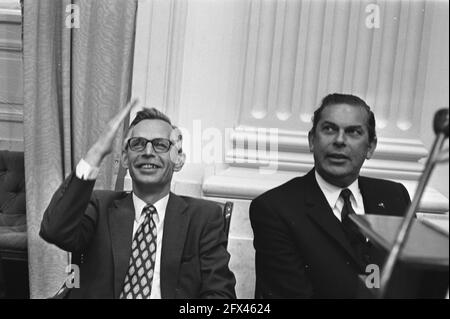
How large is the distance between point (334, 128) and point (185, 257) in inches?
28.6

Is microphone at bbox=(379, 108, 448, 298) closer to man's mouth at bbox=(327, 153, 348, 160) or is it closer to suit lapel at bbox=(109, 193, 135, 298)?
man's mouth at bbox=(327, 153, 348, 160)

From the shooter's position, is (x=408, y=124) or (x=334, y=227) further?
(x=408, y=124)

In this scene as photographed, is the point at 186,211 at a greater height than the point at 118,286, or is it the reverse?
the point at 186,211

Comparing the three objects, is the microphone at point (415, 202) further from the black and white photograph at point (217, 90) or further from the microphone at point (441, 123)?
the black and white photograph at point (217, 90)

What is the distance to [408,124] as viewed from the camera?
8.92 feet

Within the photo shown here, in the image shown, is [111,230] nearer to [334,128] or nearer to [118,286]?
[118,286]

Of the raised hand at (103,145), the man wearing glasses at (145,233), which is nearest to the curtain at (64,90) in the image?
the man wearing glasses at (145,233)

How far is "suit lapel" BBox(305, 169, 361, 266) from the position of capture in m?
1.97

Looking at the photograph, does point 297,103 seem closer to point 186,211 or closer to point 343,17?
point 343,17

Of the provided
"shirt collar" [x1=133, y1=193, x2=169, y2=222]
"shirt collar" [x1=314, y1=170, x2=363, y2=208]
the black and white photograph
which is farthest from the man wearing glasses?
"shirt collar" [x1=314, y1=170, x2=363, y2=208]
